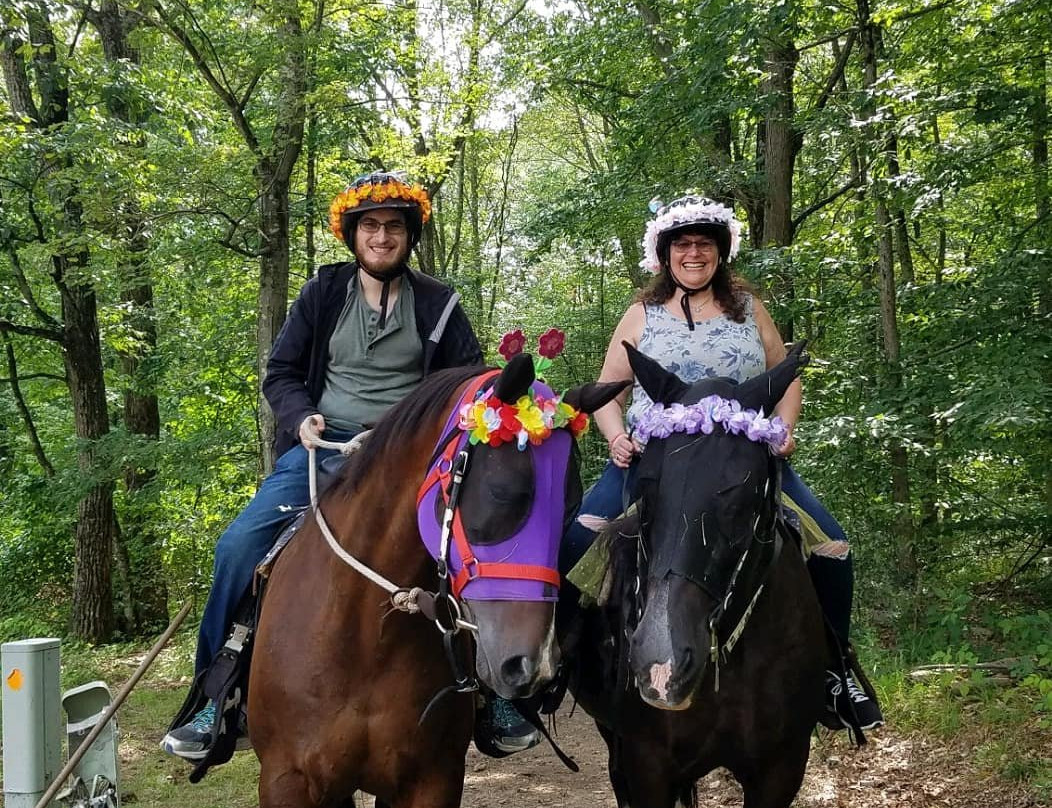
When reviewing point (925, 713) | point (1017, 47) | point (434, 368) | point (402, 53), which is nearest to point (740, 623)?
point (434, 368)

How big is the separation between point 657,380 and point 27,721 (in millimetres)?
3663

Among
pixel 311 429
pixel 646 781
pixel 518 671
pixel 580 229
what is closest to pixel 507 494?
pixel 518 671

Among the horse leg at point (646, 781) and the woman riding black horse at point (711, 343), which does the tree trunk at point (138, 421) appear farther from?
the horse leg at point (646, 781)

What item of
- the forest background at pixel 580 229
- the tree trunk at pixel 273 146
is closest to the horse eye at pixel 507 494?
the forest background at pixel 580 229

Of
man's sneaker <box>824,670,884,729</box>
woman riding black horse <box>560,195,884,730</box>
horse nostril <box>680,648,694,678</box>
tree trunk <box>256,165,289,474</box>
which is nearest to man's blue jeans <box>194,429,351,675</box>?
woman riding black horse <box>560,195,884,730</box>

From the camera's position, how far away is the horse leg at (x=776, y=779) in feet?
11.3

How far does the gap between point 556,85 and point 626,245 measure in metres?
2.64

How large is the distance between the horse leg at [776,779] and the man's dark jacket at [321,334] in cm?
214

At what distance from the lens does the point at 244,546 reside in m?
3.65

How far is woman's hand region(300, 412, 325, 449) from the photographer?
3.50 metres

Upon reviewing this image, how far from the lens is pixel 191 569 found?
15.2 m

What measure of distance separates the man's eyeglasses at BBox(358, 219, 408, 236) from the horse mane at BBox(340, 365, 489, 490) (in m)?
1.03

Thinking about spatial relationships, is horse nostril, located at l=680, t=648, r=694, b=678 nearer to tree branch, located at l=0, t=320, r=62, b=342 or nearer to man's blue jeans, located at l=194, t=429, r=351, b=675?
man's blue jeans, located at l=194, t=429, r=351, b=675

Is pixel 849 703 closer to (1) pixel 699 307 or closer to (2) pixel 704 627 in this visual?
(2) pixel 704 627
